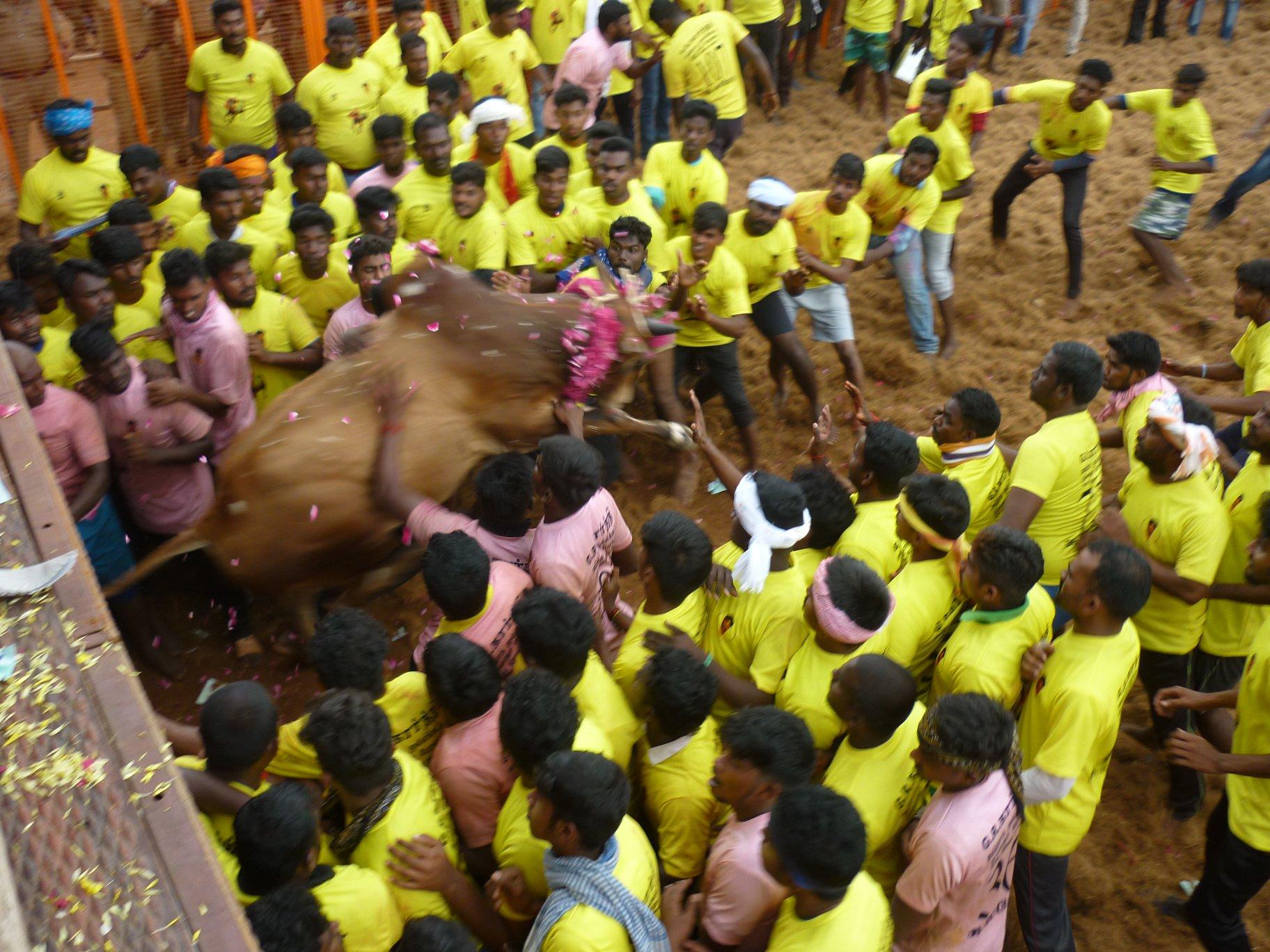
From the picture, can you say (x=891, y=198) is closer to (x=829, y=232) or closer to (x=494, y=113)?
(x=829, y=232)

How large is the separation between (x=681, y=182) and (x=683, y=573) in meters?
3.81

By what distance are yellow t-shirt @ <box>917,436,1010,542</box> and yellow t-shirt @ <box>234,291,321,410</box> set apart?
121 inches

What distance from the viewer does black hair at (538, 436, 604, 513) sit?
3.89 meters

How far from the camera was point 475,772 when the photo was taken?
3211 mm

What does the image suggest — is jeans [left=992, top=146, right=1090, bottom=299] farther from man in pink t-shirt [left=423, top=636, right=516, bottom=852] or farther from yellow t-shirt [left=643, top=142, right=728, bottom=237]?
man in pink t-shirt [left=423, top=636, right=516, bottom=852]

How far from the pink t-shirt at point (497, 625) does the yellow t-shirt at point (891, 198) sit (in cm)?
427

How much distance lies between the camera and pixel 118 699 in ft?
7.88

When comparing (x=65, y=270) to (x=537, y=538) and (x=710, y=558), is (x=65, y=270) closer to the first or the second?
(x=537, y=538)

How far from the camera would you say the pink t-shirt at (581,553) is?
392 centimetres

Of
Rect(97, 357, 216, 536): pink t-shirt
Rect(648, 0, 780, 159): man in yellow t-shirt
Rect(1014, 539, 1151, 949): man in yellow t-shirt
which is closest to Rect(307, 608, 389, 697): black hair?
Rect(97, 357, 216, 536): pink t-shirt

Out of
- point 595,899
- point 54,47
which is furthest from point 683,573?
point 54,47

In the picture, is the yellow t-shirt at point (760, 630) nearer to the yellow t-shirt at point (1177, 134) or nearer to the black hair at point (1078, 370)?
the black hair at point (1078, 370)

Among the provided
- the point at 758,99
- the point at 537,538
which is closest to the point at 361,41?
the point at 758,99

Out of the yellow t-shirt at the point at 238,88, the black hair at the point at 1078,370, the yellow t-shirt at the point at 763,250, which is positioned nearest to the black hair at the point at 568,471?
the black hair at the point at 1078,370
